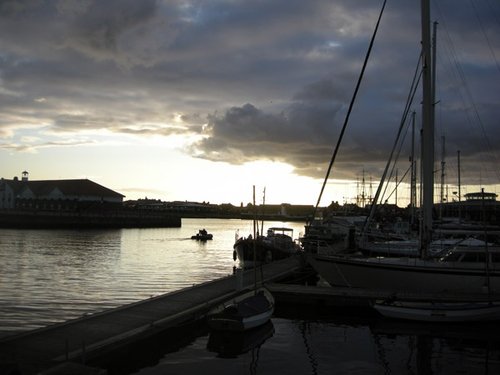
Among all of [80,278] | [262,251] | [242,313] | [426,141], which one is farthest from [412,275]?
[80,278]

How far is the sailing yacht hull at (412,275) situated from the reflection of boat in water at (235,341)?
8077mm

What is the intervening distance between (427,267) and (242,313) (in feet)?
35.6

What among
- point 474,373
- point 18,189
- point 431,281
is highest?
point 18,189

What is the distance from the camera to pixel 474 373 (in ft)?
55.2

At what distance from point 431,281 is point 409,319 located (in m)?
3.58

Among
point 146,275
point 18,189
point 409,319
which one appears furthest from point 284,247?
point 18,189

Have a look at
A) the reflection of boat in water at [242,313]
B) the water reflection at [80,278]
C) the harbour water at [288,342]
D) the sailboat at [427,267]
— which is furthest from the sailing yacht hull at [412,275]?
the water reflection at [80,278]

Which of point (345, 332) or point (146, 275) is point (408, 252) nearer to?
point (345, 332)

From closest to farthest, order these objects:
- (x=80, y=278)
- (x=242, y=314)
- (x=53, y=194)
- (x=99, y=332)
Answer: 1. (x=99, y=332)
2. (x=242, y=314)
3. (x=80, y=278)
4. (x=53, y=194)

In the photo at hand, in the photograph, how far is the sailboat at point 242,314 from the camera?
19.5 meters

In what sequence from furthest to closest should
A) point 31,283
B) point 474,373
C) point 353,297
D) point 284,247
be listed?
point 284,247, point 31,283, point 353,297, point 474,373

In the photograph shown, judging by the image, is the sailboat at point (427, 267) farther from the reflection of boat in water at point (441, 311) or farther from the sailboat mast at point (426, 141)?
the reflection of boat in water at point (441, 311)

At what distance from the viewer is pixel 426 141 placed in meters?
25.9

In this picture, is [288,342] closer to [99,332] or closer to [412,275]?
[99,332]
